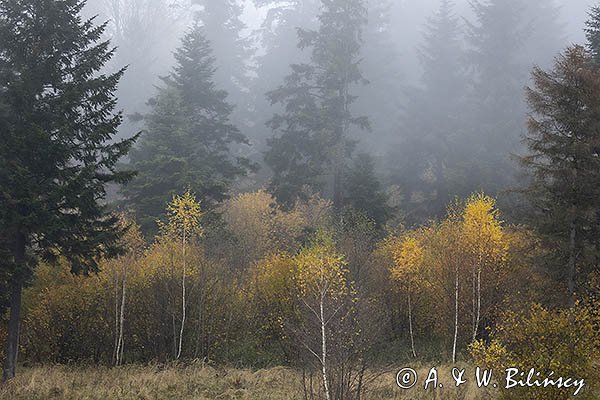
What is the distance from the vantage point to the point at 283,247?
102ft

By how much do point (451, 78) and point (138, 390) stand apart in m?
39.6

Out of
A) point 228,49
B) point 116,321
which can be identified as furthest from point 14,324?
point 228,49

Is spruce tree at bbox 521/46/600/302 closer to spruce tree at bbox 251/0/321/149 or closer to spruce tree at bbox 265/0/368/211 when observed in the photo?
spruce tree at bbox 265/0/368/211

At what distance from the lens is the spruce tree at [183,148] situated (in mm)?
26062

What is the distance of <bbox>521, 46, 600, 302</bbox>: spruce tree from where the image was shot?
1521 cm

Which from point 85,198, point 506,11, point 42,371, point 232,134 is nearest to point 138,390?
point 42,371

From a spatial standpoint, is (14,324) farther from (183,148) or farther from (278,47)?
(278,47)

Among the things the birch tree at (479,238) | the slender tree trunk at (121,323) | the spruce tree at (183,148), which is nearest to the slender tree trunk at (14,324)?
the slender tree trunk at (121,323)

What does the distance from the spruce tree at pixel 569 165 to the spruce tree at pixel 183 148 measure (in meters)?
16.1

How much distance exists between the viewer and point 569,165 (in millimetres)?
15664

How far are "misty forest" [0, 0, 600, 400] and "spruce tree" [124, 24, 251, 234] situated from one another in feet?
0.49

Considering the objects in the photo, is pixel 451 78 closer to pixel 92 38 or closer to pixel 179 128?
pixel 179 128

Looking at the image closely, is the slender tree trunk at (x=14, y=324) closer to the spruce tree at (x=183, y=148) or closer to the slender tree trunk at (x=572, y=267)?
the spruce tree at (x=183, y=148)

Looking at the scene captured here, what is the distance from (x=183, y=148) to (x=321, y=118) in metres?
9.87
